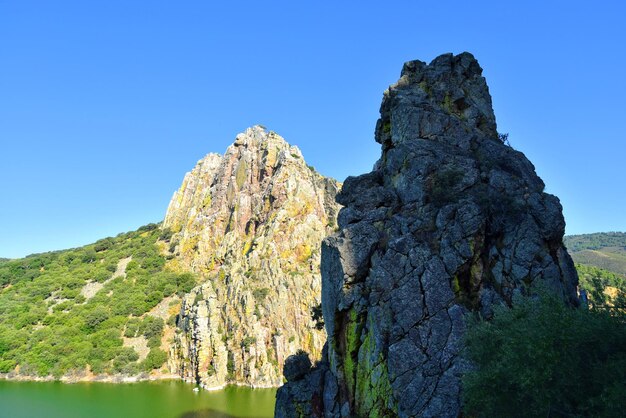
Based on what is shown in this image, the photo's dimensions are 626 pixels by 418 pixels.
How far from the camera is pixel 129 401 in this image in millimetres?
58688

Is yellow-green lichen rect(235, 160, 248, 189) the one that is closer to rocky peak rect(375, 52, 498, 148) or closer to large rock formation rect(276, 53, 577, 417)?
rocky peak rect(375, 52, 498, 148)

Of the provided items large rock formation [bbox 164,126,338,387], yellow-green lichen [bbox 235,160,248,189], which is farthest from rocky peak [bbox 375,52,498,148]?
yellow-green lichen [bbox 235,160,248,189]

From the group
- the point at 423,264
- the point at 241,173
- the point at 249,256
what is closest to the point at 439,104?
the point at 423,264

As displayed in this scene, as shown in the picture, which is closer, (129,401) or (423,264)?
(423,264)

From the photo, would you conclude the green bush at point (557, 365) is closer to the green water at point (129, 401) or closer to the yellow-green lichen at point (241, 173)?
the green water at point (129, 401)

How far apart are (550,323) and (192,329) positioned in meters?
73.4

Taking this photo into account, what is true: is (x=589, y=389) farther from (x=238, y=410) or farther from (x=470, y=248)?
(x=238, y=410)

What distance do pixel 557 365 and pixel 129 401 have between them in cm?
5942

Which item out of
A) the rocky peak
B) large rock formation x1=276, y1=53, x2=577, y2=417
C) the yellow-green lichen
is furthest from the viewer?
the yellow-green lichen

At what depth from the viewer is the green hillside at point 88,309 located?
7938 centimetres

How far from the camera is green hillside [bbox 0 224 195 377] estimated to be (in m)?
79.4

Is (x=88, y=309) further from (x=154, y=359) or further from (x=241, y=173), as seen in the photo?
(x=241, y=173)

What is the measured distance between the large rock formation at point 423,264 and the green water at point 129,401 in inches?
1102

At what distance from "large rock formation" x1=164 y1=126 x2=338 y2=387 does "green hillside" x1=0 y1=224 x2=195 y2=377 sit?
23.9ft
